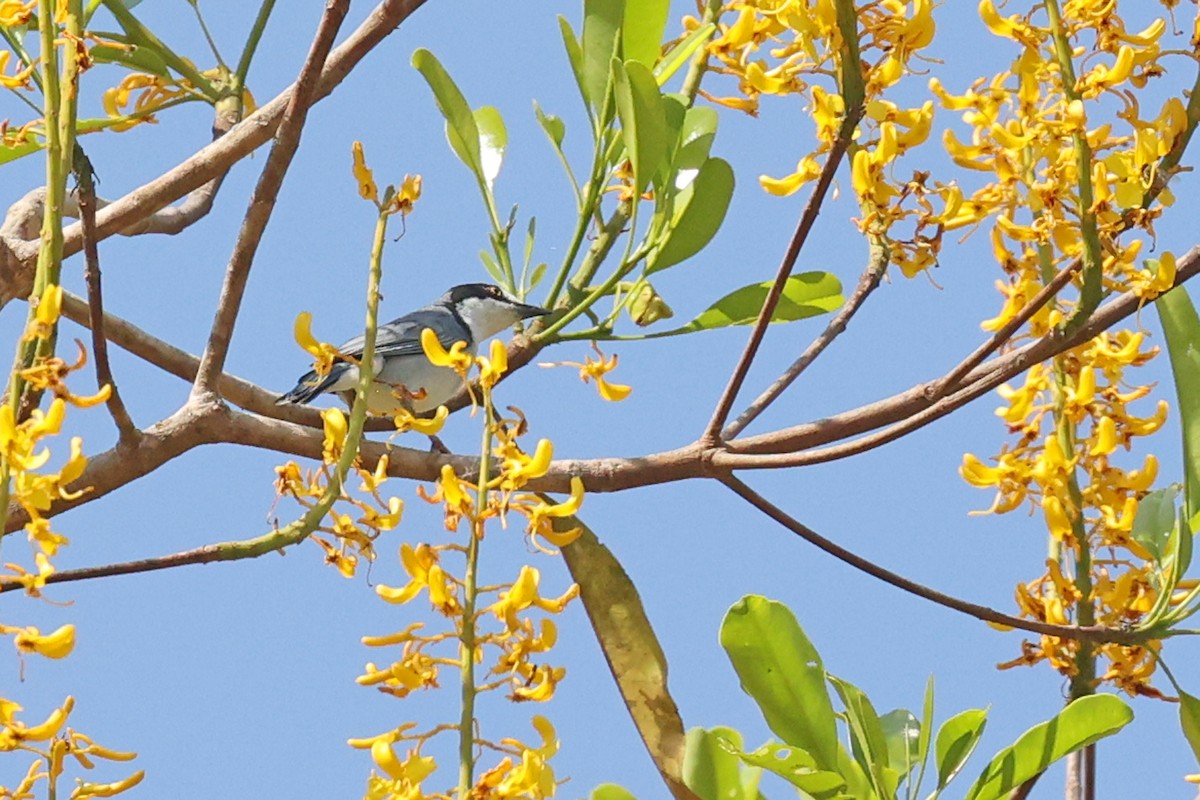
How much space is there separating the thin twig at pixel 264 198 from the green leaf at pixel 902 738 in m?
0.84

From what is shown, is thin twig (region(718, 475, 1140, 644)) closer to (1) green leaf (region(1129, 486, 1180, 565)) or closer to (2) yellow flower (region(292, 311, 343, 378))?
(1) green leaf (region(1129, 486, 1180, 565))

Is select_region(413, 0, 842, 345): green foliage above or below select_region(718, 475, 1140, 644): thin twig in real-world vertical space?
above

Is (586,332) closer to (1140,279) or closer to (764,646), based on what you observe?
(764,646)

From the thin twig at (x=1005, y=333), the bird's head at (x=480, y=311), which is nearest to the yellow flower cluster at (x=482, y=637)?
the thin twig at (x=1005, y=333)

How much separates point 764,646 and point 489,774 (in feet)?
2.09

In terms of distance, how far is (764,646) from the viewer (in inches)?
62.6

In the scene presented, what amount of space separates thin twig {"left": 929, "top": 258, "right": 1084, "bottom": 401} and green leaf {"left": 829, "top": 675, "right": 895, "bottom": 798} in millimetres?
323

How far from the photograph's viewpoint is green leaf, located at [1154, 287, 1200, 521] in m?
1.78

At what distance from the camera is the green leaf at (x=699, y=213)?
2.00 m

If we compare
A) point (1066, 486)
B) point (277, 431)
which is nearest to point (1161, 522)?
point (1066, 486)

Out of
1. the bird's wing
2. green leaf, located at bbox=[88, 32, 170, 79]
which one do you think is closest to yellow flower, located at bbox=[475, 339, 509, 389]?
green leaf, located at bbox=[88, 32, 170, 79]

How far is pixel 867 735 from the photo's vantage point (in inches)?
63.5

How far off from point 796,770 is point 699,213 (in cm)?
71

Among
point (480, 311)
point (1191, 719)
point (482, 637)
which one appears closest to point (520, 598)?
point (482, 637)
